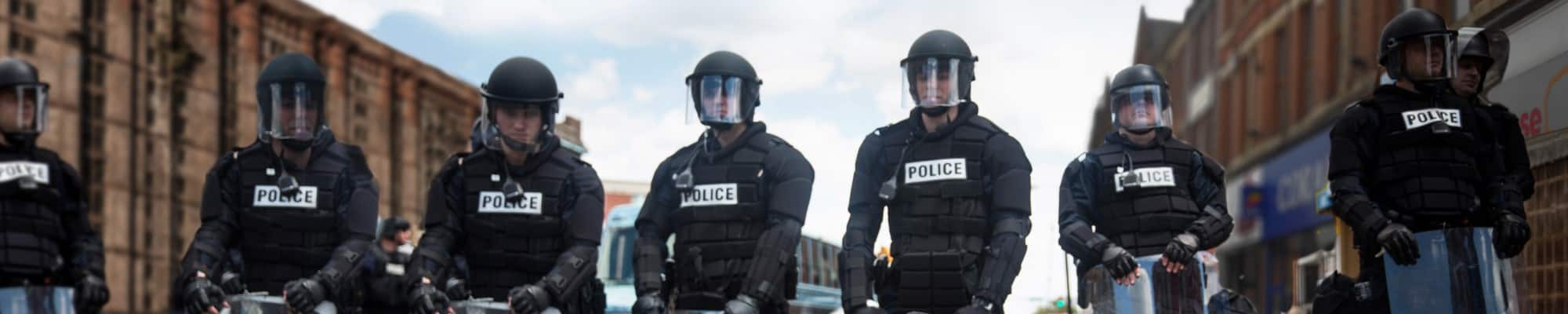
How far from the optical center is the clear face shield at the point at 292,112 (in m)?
11.3

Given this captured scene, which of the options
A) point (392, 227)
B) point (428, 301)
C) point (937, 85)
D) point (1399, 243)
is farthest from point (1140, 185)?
point (392, 227)

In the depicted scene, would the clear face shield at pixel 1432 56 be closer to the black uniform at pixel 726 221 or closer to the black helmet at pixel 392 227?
the black uniform at pixel 726 221

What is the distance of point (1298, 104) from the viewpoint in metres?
38.7

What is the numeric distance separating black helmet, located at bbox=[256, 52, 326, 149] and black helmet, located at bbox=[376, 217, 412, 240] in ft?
18.5

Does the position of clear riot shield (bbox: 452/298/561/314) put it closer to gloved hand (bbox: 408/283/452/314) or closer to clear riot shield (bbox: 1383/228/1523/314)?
gloved hand (bbox: 408/283/452/314)

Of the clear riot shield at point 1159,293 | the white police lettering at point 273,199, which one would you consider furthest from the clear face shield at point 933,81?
the white police lettering at point 273,199

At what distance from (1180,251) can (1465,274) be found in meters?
1.44

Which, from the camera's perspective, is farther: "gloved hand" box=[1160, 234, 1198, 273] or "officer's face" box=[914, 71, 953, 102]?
"officer's face" box=[914, 71, 953, 102]

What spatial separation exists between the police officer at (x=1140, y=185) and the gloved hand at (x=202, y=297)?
483 cm

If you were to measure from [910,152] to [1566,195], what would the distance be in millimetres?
5381

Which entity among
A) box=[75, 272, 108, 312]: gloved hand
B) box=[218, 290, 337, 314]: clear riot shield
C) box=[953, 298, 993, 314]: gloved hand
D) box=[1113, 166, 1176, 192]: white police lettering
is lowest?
box=[953, 298, 993, 314]: gloved hand

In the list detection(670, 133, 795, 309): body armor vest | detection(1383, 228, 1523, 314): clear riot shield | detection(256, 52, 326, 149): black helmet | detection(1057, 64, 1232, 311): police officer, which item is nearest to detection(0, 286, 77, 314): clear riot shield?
detection(256, 52, 326, 149): black helmet

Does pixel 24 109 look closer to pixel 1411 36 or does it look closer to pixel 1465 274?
pixel 1411 36

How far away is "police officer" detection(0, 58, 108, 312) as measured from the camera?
11.2 m
